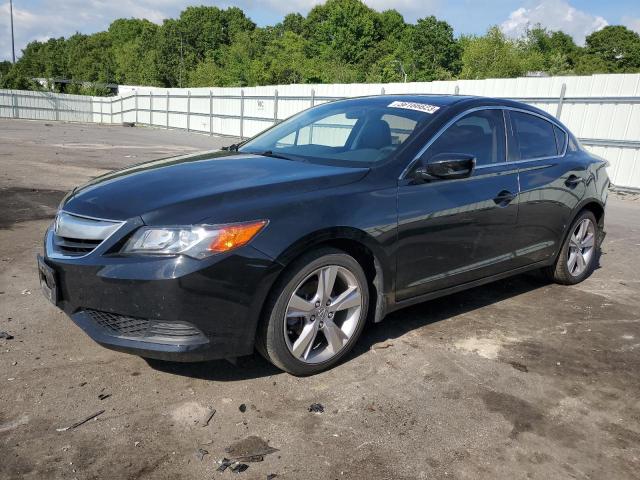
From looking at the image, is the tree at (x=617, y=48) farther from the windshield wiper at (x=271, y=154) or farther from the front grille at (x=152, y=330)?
the front grille at (x=152, y=330)

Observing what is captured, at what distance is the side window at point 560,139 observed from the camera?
4.83 meters

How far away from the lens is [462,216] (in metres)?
3.77

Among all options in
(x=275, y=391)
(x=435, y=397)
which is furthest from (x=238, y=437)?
(x=435, y=397)

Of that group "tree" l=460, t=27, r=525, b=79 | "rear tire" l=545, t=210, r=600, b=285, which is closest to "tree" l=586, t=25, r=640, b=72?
"tree" l=460, t=27, r=525, b=79

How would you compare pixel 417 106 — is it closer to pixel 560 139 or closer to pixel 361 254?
pixel 361 254

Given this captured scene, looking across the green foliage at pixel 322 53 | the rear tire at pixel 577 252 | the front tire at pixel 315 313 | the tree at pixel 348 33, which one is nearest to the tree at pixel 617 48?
the green foliage at pixel 322 53

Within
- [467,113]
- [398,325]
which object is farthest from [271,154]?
[398,325]

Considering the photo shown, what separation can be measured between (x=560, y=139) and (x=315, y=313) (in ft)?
9.97

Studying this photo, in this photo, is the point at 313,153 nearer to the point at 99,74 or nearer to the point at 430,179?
the point at 430,179

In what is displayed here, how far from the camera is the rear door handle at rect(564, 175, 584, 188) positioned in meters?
4.75

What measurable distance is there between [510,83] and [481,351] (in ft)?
40.4

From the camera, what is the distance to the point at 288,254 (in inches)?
114

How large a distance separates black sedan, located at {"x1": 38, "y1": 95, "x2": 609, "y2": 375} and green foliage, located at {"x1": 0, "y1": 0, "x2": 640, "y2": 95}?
134ft

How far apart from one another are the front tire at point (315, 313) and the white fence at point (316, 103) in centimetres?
1149
